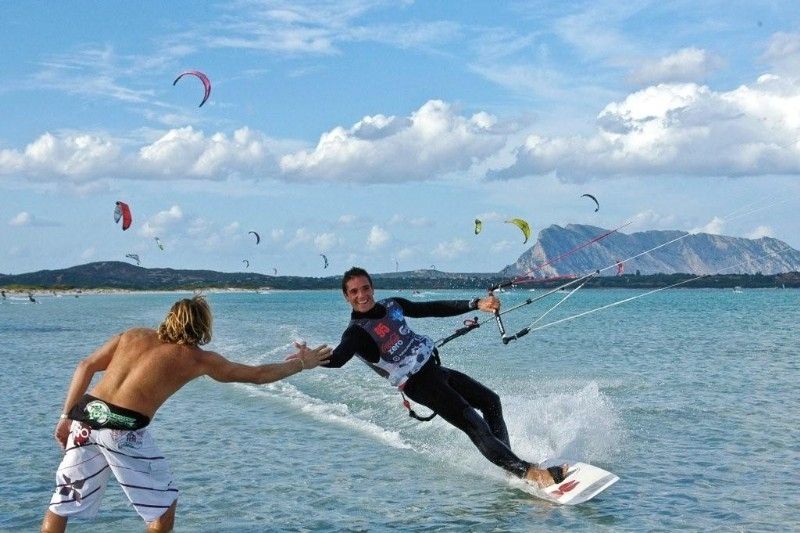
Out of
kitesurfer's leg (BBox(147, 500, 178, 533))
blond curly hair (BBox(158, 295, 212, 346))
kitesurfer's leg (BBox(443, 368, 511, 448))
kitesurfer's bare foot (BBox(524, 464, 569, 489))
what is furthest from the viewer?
kitesurfer's leg (BBox(443, 368, 511, 448))

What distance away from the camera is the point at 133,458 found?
5.60m

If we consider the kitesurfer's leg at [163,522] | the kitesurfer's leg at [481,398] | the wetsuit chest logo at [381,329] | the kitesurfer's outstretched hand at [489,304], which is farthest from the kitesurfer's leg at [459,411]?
the kitesurfer's leg at [163,522]

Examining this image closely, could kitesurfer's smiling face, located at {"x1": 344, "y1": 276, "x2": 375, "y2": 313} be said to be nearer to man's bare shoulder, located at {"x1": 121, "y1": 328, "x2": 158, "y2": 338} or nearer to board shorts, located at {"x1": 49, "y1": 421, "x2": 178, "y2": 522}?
man's bare shoulder, located at {"x1": 121, "y1": 328, "x2": 158, "y2": 338}

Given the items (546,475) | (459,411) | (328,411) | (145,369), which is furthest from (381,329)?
(328,411)

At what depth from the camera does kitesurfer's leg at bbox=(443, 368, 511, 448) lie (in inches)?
316

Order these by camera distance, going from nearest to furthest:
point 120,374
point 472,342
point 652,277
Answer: point 120,374 → point 472,342 → point 652,277

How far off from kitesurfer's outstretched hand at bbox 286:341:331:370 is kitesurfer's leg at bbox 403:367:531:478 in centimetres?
161

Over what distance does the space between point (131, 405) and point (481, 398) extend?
344 cm

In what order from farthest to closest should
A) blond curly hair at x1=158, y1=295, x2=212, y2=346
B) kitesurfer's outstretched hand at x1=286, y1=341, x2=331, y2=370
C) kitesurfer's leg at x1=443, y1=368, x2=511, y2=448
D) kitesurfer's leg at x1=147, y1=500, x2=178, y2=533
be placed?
kitesurfer's leg at x1=443, y1=368, x2=511, y2=448 → kitesurfer's outstretched hand at x1=286, y1=341, x2=331, y2=370 → kitesurfer's leg at x1=147, y1=500, x2=178, y2=533 → blond curly hair at x1=158, y1=295, x2=212, y2=346

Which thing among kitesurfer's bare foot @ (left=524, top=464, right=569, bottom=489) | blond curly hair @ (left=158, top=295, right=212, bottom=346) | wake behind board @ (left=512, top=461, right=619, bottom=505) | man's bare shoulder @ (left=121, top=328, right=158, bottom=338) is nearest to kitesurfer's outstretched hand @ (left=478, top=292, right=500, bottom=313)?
kitesurfer's bare foot @ (left=524, top=464, right=569, bottom=489)

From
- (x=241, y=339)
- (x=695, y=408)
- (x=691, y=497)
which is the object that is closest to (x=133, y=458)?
(x=691, y=497)

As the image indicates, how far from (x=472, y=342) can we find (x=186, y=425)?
1846cm

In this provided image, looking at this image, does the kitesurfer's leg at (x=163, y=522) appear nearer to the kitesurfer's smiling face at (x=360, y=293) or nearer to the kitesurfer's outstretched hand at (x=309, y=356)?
the kitesurfer's outstretched hand at (x=309, y=356)

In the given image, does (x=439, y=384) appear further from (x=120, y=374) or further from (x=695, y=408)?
(x=695, y=408)
